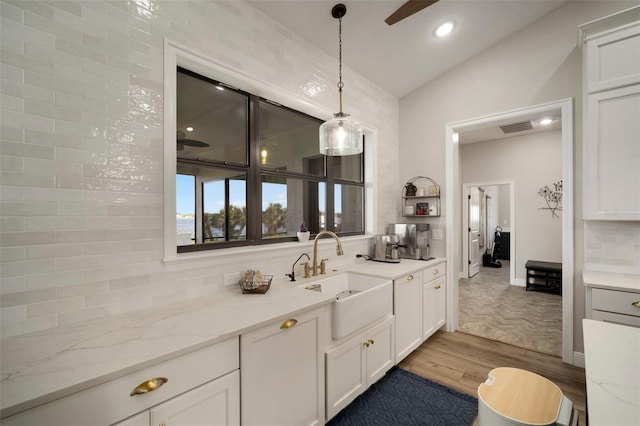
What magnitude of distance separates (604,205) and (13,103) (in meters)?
3.89

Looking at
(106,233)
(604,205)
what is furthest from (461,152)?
(106,233)

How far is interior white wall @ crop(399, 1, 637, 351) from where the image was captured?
8.48ft

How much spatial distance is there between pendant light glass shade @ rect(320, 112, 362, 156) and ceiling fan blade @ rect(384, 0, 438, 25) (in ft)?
3.71

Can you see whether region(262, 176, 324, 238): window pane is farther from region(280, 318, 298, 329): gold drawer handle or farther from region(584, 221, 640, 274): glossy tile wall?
region(584, 221, 640, 274): glossy tile wall

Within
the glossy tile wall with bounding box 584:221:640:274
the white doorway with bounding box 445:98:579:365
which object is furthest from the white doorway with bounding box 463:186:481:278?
the glossy tile wall with bounding box 584:221:640:274

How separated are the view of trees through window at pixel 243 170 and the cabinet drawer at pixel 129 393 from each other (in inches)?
35.9

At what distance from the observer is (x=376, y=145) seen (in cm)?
338

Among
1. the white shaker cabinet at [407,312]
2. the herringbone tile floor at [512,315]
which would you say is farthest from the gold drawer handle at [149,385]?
the herringbone tile floor at [512,315]

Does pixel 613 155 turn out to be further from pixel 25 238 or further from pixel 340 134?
pixel 25 238

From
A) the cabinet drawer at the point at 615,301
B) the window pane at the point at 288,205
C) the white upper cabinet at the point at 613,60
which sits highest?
the white upper cabinet at the point at 613,60

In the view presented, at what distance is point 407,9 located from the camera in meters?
2.23

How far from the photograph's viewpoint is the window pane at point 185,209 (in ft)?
6.19

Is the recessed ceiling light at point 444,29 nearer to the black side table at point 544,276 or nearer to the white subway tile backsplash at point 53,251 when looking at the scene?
the white subway tile backsplash at point 53,251

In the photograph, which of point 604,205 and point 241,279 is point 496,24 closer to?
point 604,205
